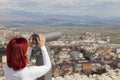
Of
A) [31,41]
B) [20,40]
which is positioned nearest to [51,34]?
[31,41]

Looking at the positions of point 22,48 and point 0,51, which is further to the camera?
point 0,51

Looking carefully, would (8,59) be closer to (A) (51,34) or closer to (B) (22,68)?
(B) (22,68)

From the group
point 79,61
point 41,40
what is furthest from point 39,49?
point 79,61

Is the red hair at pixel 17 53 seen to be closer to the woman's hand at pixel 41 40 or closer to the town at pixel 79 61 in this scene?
the woman's hand at pixel 41 40

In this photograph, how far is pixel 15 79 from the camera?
2.18 m

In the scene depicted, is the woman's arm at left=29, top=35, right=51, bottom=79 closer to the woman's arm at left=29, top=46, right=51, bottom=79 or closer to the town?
the woman's arm at left=29, top=46, right=51, bottom=79

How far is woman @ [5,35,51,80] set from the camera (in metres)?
2.11

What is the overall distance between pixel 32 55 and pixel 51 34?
0.22 meters

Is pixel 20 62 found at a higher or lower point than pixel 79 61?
higher

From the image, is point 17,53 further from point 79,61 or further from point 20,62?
point 79,61

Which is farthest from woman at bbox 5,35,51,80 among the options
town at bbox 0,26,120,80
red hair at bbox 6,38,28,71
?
town at bbox 0,26,120,80

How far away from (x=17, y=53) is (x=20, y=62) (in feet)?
0.17

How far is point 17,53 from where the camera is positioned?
6.91 ft

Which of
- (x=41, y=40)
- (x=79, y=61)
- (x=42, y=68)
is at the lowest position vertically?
(x=79, y=61)
